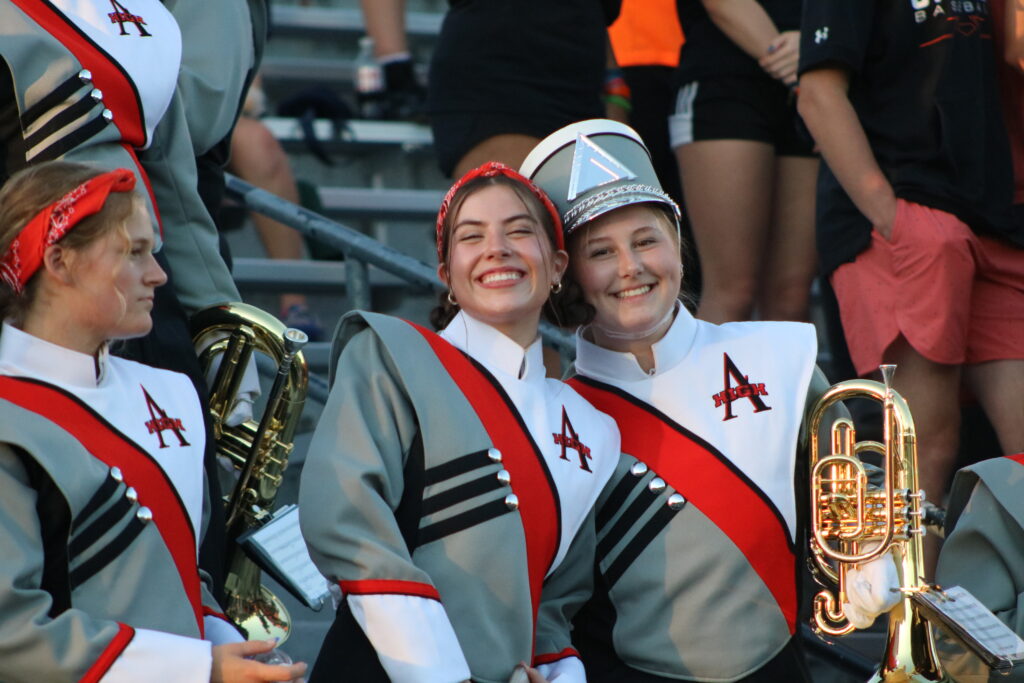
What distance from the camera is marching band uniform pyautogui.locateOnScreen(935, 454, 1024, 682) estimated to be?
10.7 feet

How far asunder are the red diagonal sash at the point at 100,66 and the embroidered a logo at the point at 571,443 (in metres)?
0.97

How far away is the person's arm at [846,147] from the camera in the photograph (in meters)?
4.00

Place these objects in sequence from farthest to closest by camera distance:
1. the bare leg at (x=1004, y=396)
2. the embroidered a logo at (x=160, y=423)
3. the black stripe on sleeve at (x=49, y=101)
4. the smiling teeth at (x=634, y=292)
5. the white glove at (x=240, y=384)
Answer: the bare leg at (x=1004, y=396) < the white glove at (x=240, y=384) < the smiling teeth at (x=634, y=292) < the black stripe on sleeve at (x=49, y=101) < the embroidered a logo at (x=160, y=423)

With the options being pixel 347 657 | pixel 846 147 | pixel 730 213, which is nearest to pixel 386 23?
pixel 730 213

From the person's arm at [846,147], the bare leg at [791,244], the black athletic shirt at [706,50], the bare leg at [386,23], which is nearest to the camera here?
the person's arm at [846,147]

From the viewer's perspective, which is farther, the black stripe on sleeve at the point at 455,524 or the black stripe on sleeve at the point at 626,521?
the black stripe on sleeve at the point at 626,521

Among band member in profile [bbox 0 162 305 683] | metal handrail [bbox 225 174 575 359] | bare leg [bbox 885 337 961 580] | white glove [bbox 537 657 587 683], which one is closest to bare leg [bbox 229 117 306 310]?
metal handrail [bbox 225 174 575 359]

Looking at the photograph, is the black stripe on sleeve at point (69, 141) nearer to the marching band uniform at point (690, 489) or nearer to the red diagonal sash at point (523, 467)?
the red diagonal sash at point (523, 467)

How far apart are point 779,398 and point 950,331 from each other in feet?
2.83

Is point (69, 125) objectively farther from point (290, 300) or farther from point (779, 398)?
point (290, 300)

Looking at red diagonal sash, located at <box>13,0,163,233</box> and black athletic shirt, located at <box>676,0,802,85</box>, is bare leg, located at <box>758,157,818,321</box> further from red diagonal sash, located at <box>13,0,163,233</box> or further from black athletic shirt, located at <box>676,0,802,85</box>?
red diagonal sash, located at <box>13,0,163,233</box>

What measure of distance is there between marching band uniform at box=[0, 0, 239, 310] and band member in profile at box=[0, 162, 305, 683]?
265 mm

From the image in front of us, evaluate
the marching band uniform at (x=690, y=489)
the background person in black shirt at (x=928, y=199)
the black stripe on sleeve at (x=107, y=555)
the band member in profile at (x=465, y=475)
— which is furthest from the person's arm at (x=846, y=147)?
the black stripe on sleeve at (x=107, y=555)

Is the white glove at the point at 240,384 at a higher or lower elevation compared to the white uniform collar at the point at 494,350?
lower
